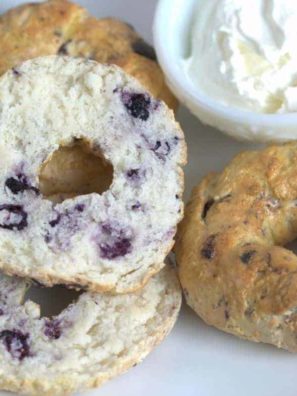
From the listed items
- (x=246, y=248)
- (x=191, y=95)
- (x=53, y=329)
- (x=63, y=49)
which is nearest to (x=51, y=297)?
(x=53, y=329)

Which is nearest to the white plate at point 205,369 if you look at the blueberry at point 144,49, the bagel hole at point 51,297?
the bagel hole at point 51,297

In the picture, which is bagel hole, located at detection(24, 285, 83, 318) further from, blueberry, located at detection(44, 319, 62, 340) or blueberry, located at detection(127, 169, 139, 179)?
blueberry, located at detection(127, 169, 139, 179)

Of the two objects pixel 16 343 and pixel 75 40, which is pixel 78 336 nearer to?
pixel 16 343

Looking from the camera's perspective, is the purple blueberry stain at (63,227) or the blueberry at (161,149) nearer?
the purple blueberry stain at (63,227)

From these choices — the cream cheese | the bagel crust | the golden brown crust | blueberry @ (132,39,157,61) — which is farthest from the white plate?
blueberry @ (132,39,157,61)

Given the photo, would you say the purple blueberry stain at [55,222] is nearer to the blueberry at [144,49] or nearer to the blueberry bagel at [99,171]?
the blueberry bagel at [99,171]

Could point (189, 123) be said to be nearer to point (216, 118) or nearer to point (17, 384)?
point (216, 118)
